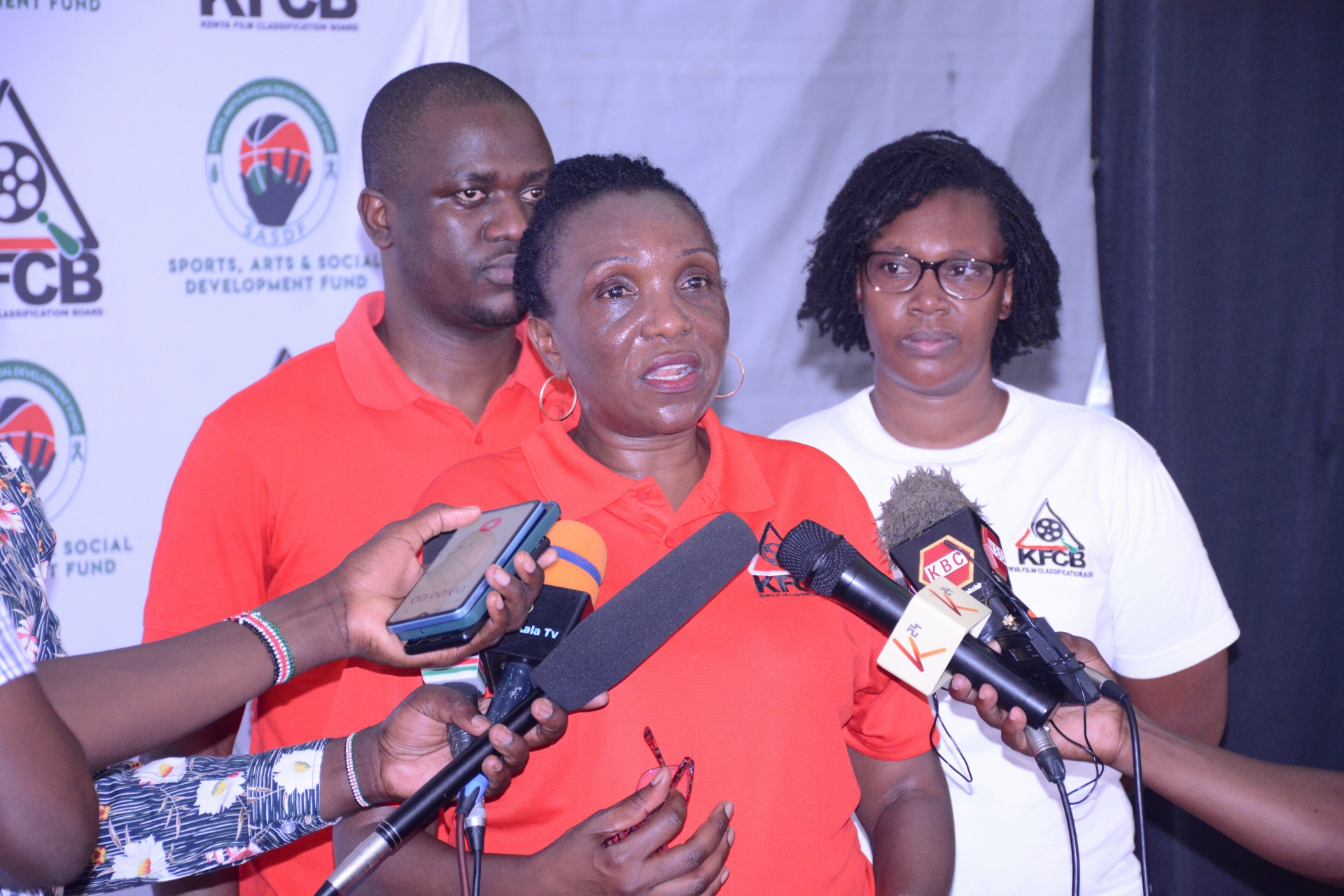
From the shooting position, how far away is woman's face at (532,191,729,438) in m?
1.92

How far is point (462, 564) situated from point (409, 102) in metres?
1.56

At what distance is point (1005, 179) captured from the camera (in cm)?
277

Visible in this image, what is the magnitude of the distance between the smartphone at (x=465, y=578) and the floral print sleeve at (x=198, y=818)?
1.57ft

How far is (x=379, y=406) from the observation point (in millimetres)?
2471

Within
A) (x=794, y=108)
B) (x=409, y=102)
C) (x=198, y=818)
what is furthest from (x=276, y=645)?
(x=794, y=108)

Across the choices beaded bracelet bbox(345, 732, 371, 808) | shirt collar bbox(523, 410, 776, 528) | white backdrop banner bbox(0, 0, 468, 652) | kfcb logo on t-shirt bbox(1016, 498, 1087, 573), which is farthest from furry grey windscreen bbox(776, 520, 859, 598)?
white backdrop banner bbox(0, 0, 468, 652)

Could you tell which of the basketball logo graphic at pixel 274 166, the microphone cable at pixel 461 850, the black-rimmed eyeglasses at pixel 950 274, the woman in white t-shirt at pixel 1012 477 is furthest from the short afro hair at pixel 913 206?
the microphone cable at pixel 461 850

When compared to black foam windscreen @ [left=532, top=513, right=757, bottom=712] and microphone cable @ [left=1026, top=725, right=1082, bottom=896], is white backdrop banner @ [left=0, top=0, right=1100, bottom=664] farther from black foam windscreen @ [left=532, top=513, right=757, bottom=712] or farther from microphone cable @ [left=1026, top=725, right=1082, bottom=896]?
microphone cable @ [left=1026, top=725, right=1082, bottom=896]

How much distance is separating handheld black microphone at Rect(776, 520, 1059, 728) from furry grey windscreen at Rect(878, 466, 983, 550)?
178mm

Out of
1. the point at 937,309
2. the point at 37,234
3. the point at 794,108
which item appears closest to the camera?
the point at 937,309

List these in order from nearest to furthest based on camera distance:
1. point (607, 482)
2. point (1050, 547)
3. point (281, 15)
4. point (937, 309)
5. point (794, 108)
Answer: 1. point (607, 482)
2. point (1050, 547)
3. point (937, 309)
4. point (281, 15)
5. point (794, 108)

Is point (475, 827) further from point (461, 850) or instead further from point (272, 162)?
point (272, 162)

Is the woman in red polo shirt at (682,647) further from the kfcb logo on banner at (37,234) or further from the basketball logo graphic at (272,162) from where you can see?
the kfcb logo on banner at (37,234)

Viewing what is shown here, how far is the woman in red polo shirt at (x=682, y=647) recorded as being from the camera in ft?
5.52
